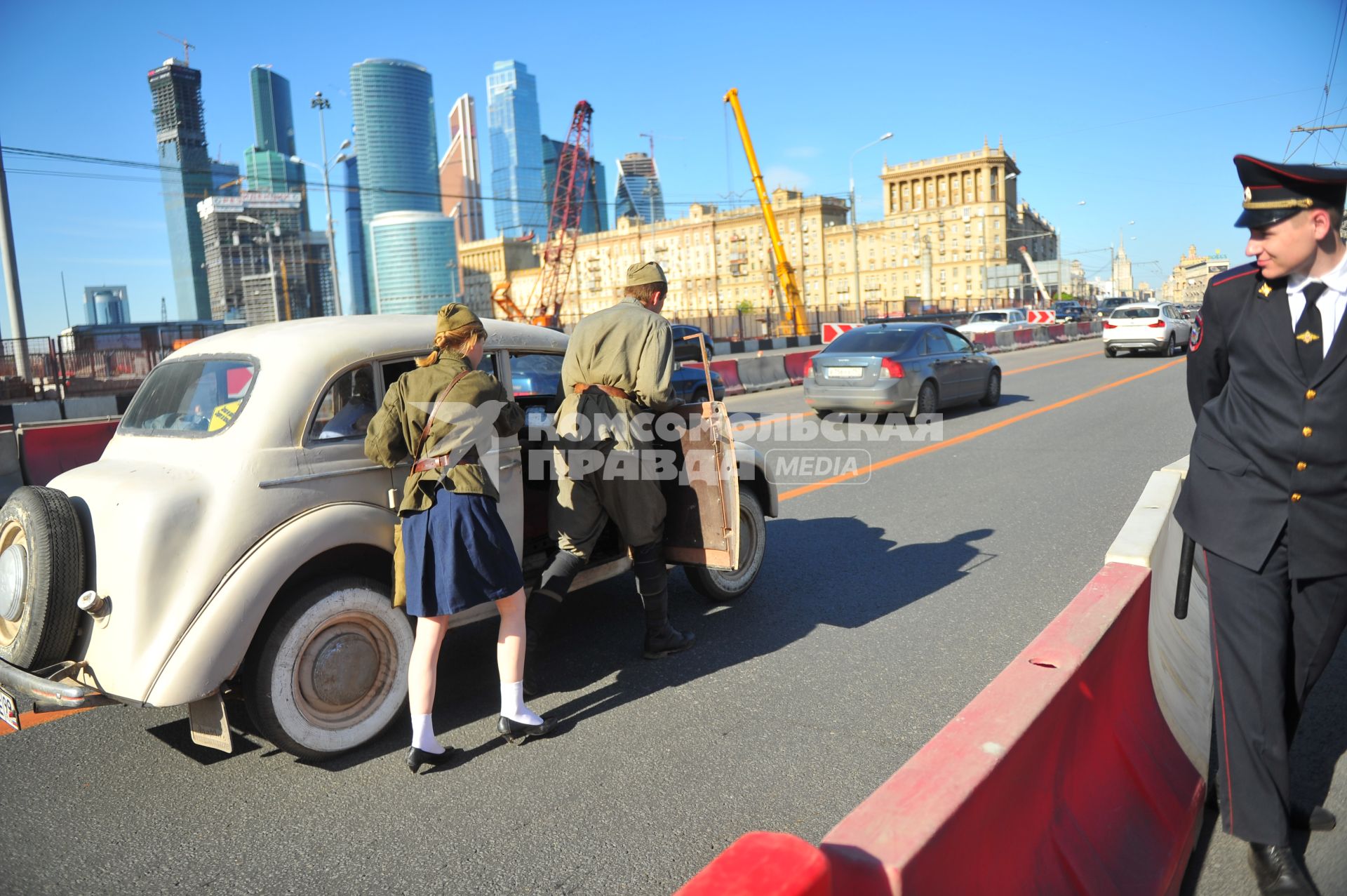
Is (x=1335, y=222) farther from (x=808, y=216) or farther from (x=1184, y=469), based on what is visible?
(x=808, y=216)

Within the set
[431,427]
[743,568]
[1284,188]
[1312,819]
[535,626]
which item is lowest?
[1312,819]

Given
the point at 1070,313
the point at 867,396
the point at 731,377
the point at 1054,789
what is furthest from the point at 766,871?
the point at 1070,313

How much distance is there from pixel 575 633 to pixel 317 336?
2.15 metres

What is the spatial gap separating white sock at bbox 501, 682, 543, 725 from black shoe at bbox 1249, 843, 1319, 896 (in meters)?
2.53

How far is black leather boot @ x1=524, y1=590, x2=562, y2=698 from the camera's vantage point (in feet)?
13.7

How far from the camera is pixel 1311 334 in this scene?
2.54 meters

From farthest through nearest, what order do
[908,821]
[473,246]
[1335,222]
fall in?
[473,246] < [1335,222] < [908,821]

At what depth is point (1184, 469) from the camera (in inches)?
182

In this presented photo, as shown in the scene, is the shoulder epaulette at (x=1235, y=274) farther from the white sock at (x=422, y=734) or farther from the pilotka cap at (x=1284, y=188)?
the white sock at (x=422, y=734)

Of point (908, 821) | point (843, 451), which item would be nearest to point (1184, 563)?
point (908, 821)

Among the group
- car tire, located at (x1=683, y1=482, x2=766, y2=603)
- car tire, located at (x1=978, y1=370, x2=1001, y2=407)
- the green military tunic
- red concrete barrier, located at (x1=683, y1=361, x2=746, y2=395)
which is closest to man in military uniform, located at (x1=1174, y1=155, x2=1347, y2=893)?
the green military tunic

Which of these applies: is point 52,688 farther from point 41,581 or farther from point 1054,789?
point 1054,789

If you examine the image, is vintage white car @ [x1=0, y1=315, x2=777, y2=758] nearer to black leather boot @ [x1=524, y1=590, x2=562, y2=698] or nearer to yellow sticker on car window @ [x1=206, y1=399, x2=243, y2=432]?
yellow sticker on car window @ [x1=206, y1=399, x2=243, y2=432]

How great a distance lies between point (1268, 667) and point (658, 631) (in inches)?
107
